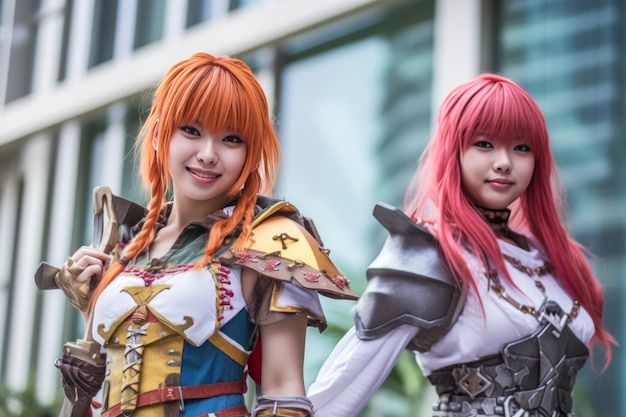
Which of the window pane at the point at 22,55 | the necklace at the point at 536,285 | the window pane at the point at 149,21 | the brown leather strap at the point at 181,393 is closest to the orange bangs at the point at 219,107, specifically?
the brown leather strap at the point at 181,393

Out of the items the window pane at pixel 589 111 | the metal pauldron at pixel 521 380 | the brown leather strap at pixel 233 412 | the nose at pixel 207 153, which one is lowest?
the brown leather strap at pixel 233 412

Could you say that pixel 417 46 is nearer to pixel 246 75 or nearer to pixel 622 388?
pixel 622 388

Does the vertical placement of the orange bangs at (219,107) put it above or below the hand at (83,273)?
above

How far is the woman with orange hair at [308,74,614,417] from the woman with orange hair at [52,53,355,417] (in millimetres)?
648

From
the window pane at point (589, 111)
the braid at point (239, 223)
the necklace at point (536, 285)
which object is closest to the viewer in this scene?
the braid at point (239, 223)

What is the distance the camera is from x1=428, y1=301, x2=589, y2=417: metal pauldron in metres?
3.85

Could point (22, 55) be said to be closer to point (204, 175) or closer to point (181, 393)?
point (204, 175)

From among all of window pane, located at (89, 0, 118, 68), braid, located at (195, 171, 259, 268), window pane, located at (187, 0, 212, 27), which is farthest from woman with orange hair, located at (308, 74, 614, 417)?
window pane, located at (89, 0, 118, 68)

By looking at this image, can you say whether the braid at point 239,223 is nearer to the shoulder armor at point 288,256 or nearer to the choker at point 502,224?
the shoulder armor at point 288,256

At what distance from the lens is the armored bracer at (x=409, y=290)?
3900mm

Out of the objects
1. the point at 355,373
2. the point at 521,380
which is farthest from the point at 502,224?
the point at 355,373

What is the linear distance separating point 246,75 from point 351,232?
556 cm

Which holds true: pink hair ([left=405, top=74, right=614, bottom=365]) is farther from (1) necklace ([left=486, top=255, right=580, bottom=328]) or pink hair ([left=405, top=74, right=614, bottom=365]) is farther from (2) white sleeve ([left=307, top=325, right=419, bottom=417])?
(2) white sleeve ([left=307, top=325, right=419, bottom=417])

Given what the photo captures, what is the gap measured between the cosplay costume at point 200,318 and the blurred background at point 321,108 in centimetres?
133
